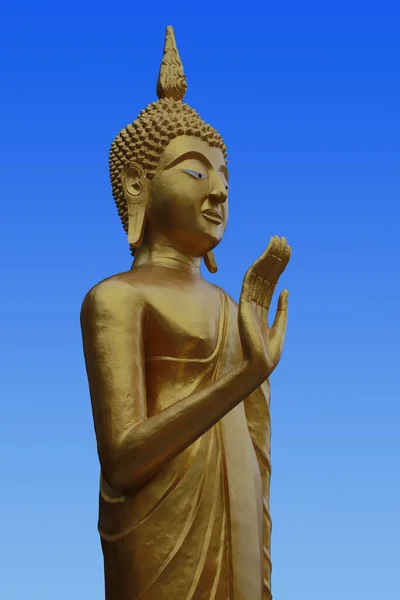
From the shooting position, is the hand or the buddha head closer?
the hand

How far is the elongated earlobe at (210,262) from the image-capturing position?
7.53 metres

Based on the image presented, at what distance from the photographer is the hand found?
20.7 ft

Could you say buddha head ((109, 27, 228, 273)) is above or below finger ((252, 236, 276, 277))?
above

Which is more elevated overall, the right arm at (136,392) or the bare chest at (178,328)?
the bare chest at (178,328)

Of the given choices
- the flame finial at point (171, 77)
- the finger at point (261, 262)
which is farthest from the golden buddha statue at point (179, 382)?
the flame finial at point (171, 77)

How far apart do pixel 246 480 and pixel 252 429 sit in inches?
20.3

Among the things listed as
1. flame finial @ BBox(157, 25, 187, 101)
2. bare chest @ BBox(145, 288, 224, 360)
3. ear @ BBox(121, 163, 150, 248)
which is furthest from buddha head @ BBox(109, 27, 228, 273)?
bare chest @ BBox(145, 288, 224, 360)

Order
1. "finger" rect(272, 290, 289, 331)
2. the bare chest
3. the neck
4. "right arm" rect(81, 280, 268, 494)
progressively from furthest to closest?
the neck
"finger" rect(272, 290, 289, 331)
the bare chest
"right arm" rect(81, 280, 268, 494)

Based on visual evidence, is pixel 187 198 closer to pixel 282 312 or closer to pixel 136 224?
pixel 136 224

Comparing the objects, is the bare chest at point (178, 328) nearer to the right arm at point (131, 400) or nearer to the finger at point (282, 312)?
the right arm at point (131, 400)

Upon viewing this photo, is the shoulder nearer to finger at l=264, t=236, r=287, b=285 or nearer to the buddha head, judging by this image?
the buddha head

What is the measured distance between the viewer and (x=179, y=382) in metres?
6.68

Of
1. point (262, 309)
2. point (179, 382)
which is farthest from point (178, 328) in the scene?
point (262, 309)

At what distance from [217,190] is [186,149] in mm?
313
